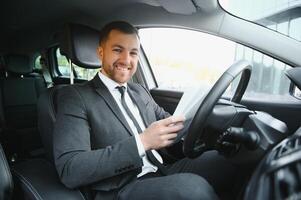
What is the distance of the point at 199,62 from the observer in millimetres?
2223

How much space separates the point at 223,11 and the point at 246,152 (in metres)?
0.96

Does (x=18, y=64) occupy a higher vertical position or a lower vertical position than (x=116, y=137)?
higher

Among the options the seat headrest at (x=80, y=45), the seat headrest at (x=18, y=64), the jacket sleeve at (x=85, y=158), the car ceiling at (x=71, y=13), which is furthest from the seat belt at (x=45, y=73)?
the jacket sleeve at (x=85, y=158)

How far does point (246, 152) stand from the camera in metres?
1.21

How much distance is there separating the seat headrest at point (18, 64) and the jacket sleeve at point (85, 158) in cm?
262

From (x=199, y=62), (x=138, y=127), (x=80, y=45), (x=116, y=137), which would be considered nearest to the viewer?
(x=116, y=137)

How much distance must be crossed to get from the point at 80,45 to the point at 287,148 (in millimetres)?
1269

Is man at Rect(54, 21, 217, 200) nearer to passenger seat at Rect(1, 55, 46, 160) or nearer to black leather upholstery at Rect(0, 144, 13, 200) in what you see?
black leather upholstery at Rect(0, 144, 13, 200)

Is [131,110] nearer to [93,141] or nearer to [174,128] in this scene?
[93,141]

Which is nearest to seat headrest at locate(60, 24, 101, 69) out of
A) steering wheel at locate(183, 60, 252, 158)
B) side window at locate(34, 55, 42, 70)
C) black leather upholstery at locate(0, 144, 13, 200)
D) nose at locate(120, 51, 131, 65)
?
nose at locate(120, 51, 131, 65)

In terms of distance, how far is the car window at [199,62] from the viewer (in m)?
1.91

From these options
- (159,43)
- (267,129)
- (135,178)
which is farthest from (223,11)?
(135,178)

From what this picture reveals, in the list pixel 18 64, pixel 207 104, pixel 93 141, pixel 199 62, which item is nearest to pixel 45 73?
pixel 18 64

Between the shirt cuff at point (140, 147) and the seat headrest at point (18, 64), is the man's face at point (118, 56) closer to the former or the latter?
the shirt cuff at point (140, 147)
